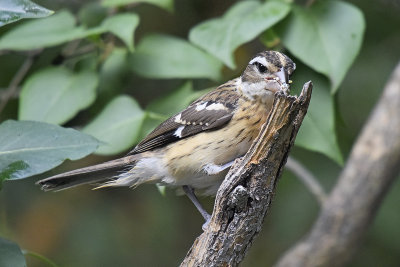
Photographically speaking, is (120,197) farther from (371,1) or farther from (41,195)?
(371,1)

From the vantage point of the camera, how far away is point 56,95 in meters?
3.78

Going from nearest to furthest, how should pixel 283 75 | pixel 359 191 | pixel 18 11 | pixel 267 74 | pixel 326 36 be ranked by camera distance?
pixel 18 11 → pixel 283 75 → pixel 267 74 → pixel 326 36 → pixel 359 191

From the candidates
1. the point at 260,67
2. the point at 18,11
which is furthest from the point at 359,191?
the point at 18,11

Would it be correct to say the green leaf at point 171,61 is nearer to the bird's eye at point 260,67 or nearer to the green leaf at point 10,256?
the bird's eye at point 260,67

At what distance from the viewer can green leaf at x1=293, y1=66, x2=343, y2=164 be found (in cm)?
353

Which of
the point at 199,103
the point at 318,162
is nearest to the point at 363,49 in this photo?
the point at 318,162

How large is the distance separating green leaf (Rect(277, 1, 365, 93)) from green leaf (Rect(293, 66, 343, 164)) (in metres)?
0.14

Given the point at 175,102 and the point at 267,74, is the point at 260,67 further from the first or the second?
the point at 175,102

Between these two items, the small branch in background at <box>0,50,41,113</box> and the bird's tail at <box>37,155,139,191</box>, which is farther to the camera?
the small branch in background at <box>0,50,41,113</box>

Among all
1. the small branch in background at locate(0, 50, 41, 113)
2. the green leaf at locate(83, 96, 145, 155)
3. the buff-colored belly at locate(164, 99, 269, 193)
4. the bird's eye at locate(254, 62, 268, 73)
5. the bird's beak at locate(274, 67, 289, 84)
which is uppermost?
the bird's beak at locate(274, 67, 289, 84)

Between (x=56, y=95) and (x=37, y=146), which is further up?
(x=37, y=146)

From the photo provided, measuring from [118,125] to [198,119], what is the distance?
53 centimetres

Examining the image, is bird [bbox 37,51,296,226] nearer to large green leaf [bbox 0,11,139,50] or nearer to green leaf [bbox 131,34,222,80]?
green leaf [bbox 131,34,222,80]

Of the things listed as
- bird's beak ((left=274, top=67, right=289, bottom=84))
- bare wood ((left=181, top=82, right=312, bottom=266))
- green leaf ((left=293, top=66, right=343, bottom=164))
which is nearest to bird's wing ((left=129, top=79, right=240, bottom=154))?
bird's beak ((left=274, top=67, right=289, bottom=84))
